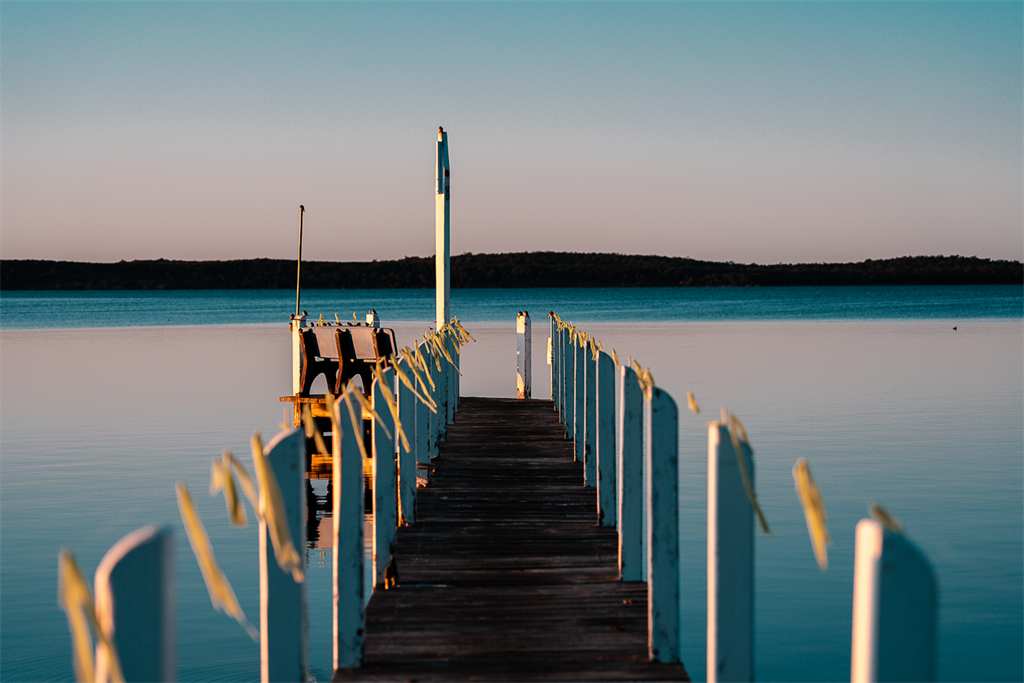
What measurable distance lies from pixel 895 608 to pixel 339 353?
1250 cm

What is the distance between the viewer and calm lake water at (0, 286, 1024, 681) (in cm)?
818

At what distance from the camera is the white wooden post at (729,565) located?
312 cm

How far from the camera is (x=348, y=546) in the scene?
12.9 ft

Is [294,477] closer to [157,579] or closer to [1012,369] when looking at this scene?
[157,579]

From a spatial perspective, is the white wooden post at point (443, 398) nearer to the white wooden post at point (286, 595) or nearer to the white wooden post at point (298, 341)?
the white wooden post at point (298, 341)

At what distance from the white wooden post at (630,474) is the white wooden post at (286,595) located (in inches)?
92.0

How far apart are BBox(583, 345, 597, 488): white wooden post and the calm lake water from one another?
72.4 inches

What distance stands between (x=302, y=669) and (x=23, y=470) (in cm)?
1394

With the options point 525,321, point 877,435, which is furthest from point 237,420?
point 877,435

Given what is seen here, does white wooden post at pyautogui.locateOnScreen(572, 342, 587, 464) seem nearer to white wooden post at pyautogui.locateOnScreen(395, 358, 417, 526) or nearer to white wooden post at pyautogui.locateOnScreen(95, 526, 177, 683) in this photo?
white wooden post at pyautogui.locateOnScreen(395, 358, 417, 526)

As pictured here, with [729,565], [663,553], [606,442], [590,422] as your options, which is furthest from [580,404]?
[729,565]

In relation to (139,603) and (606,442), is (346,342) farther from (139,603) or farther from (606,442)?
(139,603)

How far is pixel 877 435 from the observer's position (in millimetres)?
16969

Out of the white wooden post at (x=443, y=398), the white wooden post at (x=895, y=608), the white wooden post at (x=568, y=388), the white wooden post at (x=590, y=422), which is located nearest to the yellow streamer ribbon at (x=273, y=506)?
the white wooden post at (x=895, y=608)
